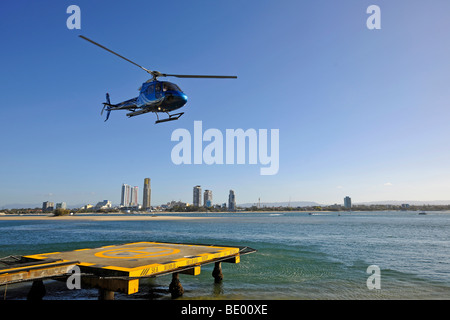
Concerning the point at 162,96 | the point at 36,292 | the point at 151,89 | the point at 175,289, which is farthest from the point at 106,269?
the point at 151,89

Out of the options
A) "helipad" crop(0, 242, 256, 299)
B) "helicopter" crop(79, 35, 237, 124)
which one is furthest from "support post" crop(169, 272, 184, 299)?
"helicopter" crop(79, 35, 237, 124)

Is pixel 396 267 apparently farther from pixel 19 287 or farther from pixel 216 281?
pixel 19 287

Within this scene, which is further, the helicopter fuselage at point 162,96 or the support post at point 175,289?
the helicopter fuselage at point 162,96

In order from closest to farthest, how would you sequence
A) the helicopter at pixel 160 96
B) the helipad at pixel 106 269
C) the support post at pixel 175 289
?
1. the helipad at pixel 106 269
2. the support post at pixel 175 289
3. the helicopter at pixel 160 96

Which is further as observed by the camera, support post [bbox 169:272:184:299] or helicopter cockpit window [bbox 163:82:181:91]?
helicopter cockpit window [bbox 163:82:181:91]

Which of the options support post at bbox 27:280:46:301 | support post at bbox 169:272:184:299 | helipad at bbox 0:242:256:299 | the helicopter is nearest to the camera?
helipad at bbox 0:242:256:299

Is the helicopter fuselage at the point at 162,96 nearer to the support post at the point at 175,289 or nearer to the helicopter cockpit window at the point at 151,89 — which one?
the helicopter cockpit window at the point at 151,89

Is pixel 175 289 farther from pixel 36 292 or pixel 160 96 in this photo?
pixel 160 96

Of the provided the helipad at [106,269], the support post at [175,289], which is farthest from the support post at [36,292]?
the support post at [175,289]

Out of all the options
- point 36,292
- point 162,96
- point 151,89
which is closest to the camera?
point 36,292

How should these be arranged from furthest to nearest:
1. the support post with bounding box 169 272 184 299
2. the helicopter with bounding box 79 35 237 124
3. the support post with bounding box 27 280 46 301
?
1. the helicopter with bounding box 79 35 237 124
2. the support post with bounding box 169 272 184 299
3. the support post with bounding box 27 280 46 301

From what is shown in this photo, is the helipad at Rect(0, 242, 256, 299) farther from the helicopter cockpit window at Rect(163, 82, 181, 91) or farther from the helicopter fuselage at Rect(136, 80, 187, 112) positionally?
the helicopter cockpit window at Rect(163, 82, 181, 91)
